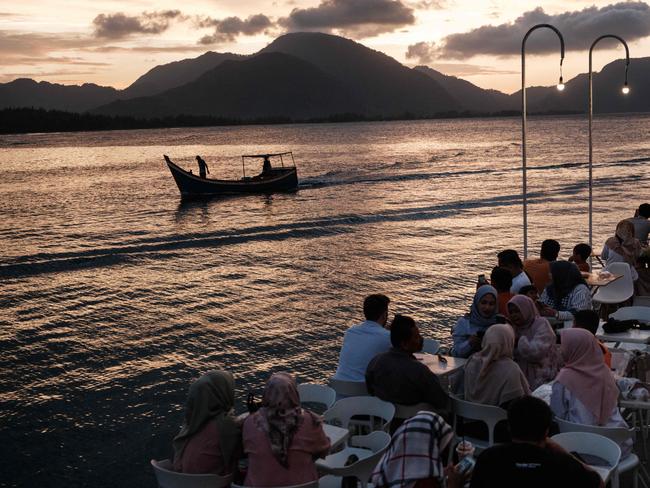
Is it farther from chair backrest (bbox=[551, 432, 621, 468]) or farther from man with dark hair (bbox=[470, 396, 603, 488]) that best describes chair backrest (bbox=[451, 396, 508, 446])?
man with dark hair (bbox=[470, 396, 603, 488])

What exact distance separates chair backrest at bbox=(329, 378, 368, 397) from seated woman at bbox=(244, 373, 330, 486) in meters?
1.46

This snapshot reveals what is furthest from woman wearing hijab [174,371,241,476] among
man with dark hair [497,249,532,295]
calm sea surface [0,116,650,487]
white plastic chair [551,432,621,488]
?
man with dark hair [497,249,532,295]

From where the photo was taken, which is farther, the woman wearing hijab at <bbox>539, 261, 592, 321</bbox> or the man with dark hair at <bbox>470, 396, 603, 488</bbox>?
the woman wearing hijab at <bbox>539, 261, 592, 321</bbox>

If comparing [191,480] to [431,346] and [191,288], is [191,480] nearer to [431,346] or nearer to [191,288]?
[431,346]

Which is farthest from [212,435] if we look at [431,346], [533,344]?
[431,346]

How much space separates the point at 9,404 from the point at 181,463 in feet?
18.4

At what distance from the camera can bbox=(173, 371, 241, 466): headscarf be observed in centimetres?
409

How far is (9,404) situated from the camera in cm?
885

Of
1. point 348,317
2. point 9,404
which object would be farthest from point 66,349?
point 348,317

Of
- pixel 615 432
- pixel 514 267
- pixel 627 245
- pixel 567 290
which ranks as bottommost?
pixel 615 432

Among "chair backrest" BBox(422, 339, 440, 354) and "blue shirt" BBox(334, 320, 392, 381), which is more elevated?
"blue shirt" BBox(334, 320, 392, 381)

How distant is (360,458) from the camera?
464 centimetres

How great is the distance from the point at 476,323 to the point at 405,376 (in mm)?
1368

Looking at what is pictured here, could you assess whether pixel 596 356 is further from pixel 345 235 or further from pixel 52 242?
pixel 52 242
